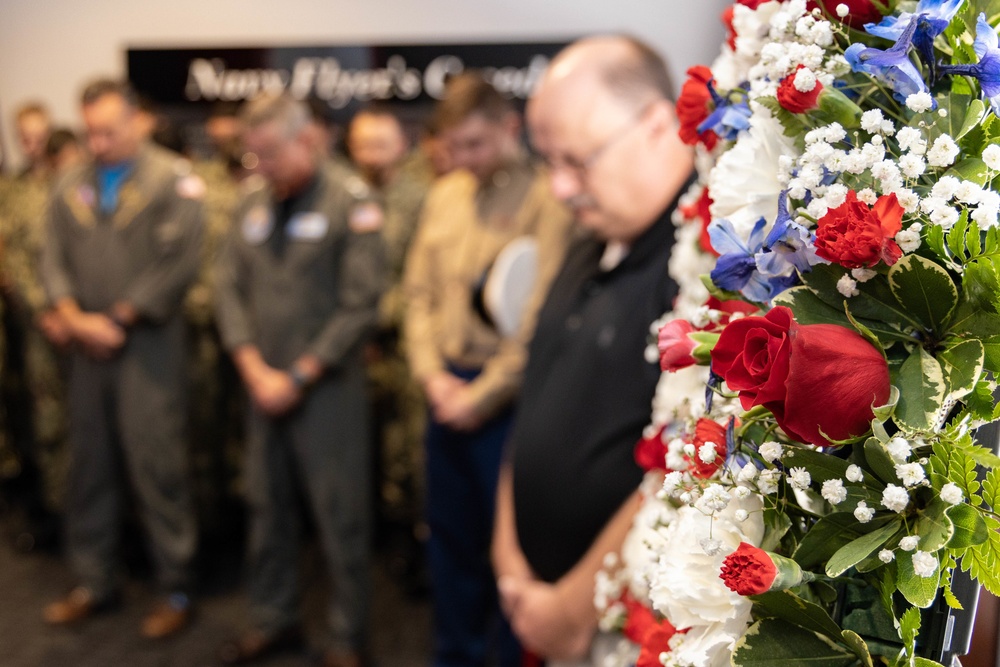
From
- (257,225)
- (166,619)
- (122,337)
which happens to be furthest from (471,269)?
(166,619)

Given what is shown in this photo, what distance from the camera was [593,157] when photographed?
57.2 inches

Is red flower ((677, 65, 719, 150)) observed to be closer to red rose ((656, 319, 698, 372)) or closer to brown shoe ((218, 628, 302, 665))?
red rose ((656, 319, 698, 372))

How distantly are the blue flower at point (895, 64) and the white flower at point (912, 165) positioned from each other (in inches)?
1.7

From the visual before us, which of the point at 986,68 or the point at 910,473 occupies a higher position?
the point at 986,68

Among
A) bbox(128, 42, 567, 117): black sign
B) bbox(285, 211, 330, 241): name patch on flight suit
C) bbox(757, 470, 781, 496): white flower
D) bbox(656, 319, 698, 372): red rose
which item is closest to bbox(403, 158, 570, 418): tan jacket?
bbox(285, 211, 330, 241): name patch on flight suit

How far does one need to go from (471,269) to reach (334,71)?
2.78m

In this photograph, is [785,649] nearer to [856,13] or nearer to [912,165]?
[912,165]

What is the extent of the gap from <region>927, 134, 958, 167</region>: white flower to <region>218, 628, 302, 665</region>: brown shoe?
2.96m

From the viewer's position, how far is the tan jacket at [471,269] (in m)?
2.63

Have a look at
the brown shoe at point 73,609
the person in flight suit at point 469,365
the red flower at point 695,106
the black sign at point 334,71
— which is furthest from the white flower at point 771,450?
the black sign at point 334,71

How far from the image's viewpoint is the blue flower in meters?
0.57

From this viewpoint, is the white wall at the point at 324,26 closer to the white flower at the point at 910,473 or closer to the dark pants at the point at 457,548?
the dark pants at the point at 457,548

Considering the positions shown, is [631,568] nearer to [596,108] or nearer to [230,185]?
[596,108]

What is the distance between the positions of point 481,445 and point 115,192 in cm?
170
